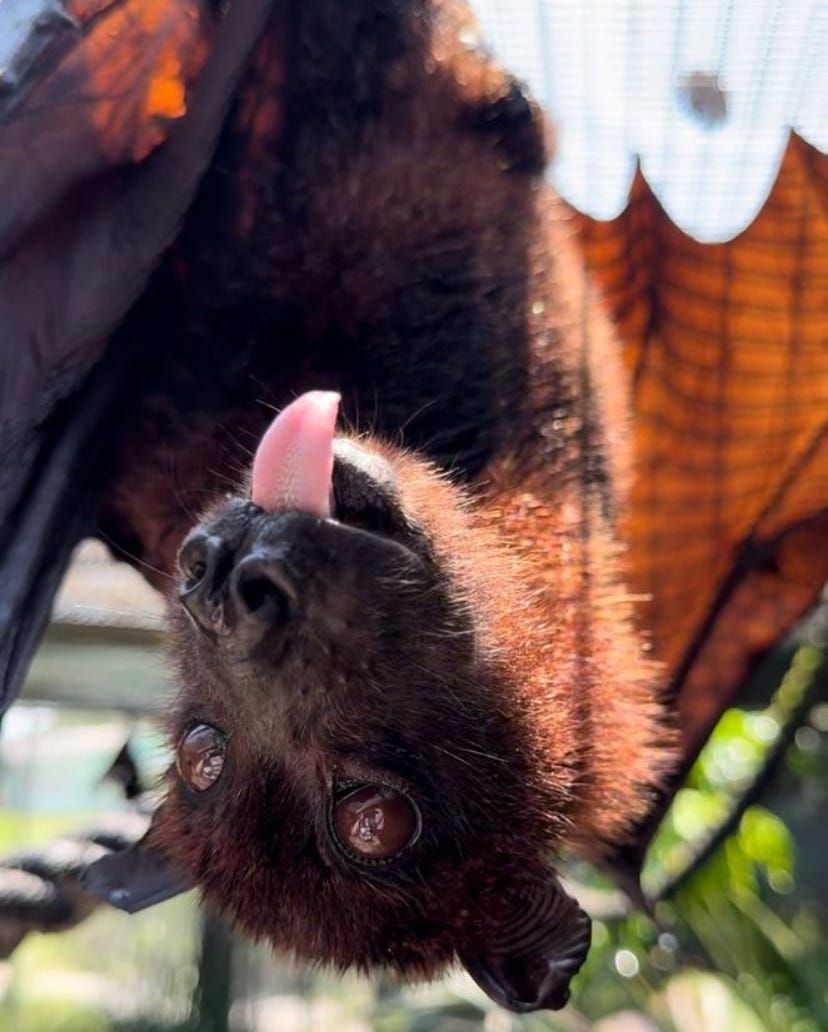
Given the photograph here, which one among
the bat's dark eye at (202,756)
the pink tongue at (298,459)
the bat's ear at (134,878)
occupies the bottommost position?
the bat's ear at (134,878)

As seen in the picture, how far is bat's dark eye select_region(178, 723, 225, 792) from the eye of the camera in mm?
1300

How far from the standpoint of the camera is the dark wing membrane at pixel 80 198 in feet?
4.71

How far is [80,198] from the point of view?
158 centimetres

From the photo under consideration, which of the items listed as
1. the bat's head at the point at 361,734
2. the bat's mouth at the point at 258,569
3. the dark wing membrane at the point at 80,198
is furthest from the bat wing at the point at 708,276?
the bat's mouth at the point at 258,569

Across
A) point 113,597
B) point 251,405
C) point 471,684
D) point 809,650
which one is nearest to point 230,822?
point 471,684

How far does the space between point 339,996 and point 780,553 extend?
227 cm

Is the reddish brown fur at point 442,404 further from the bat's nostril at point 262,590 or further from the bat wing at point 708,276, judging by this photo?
the bat's nostril at point 262,590

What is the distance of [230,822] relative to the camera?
4.30 ft

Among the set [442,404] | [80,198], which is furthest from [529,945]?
[80,198]

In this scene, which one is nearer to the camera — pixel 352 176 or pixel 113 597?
pixel 352 176

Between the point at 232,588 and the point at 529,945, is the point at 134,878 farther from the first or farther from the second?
the point at 232,588

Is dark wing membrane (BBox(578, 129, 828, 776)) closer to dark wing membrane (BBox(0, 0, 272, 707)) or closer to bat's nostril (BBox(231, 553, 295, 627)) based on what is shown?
dark wing membrane (BBox(0, 0, 272, 707))

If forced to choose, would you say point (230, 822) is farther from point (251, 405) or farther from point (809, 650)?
point (809, 650)

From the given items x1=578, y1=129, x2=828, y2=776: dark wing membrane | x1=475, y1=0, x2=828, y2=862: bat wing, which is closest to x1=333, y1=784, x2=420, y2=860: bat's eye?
x1=475, y1=0, x2=828, y2=862: bat wing
